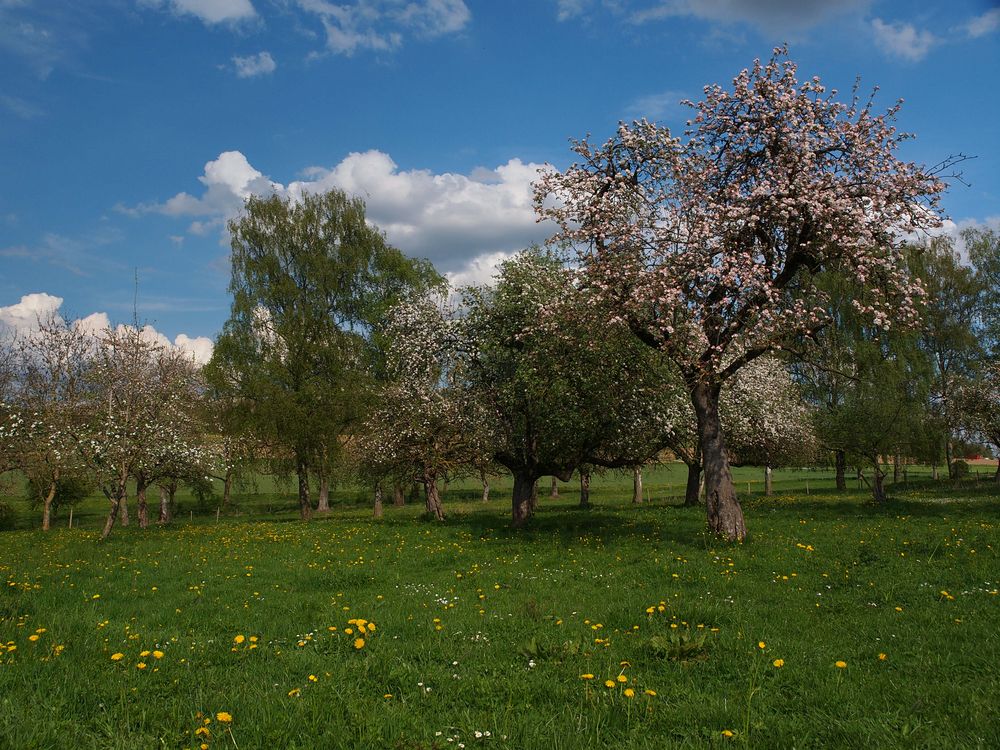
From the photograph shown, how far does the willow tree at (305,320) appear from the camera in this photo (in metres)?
40.3

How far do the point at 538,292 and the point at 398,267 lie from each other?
1083 inches

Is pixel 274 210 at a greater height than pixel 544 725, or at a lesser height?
greater

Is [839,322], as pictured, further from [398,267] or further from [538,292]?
[538,292]

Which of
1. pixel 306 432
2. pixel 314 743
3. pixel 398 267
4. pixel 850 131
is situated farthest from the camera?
pixel 398 267

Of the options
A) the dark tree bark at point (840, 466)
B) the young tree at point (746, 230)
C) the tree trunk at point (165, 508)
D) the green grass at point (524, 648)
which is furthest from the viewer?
the tree trunk at point (165, 508)

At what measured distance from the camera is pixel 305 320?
44688 millimetres

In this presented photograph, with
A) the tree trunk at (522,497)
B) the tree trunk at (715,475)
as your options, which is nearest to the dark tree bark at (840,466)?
the tree trunk at (522,497)

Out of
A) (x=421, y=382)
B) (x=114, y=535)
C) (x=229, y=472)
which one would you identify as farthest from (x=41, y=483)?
(x=421, y=382)

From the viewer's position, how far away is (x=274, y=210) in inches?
1842

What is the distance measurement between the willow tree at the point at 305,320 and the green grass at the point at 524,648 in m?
22.6

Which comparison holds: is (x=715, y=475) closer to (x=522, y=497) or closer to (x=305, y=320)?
(x=522, y=497)

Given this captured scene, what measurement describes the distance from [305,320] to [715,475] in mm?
32295

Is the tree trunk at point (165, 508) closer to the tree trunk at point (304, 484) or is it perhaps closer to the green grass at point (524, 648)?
the tree trunk at point (304, 484)

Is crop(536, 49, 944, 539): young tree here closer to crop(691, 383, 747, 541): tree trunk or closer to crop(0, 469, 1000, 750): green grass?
crop(691, 383, 747, 541): tree trunk
